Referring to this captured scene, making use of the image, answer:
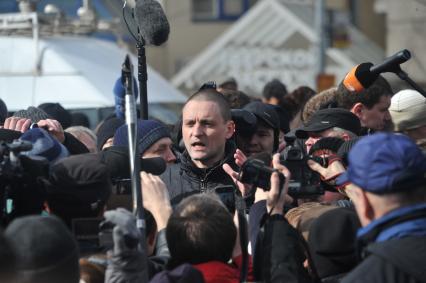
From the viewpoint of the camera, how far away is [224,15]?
3030 centimetres

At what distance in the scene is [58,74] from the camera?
505 inches

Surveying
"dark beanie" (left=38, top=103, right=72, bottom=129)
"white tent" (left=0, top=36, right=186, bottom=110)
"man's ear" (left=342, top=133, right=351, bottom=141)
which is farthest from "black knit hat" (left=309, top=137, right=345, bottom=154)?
"white tent" (left=0, top=36, right=186, bottom=110)

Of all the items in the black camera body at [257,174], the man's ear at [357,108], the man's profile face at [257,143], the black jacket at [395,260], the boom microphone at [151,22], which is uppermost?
the boom microphone at [151,22]

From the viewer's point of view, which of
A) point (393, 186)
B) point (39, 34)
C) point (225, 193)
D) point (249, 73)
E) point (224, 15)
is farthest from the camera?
point (224, 15)

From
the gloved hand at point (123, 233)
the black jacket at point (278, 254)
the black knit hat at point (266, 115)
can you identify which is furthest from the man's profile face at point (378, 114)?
the gloved hand at point (123, 233)

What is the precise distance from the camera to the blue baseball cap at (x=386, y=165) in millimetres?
3957

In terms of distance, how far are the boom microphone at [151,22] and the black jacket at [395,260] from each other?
2070mm

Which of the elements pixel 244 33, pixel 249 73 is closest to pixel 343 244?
pixel 249 73

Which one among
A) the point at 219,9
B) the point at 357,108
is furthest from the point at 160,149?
the point at 219,9

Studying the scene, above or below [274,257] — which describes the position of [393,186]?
above

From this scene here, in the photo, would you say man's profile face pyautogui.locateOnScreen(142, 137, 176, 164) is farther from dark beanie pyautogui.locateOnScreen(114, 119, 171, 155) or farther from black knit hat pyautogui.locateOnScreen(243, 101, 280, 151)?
black knit hat pyautogui.locateOnScreen(243, 101, 280, 151)

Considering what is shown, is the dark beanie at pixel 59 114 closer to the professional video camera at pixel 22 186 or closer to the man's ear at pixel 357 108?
the man's ear at pixel 357 108

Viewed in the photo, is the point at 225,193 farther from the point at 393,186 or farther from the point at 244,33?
the point at 244,33

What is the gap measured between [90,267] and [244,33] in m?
19.4
